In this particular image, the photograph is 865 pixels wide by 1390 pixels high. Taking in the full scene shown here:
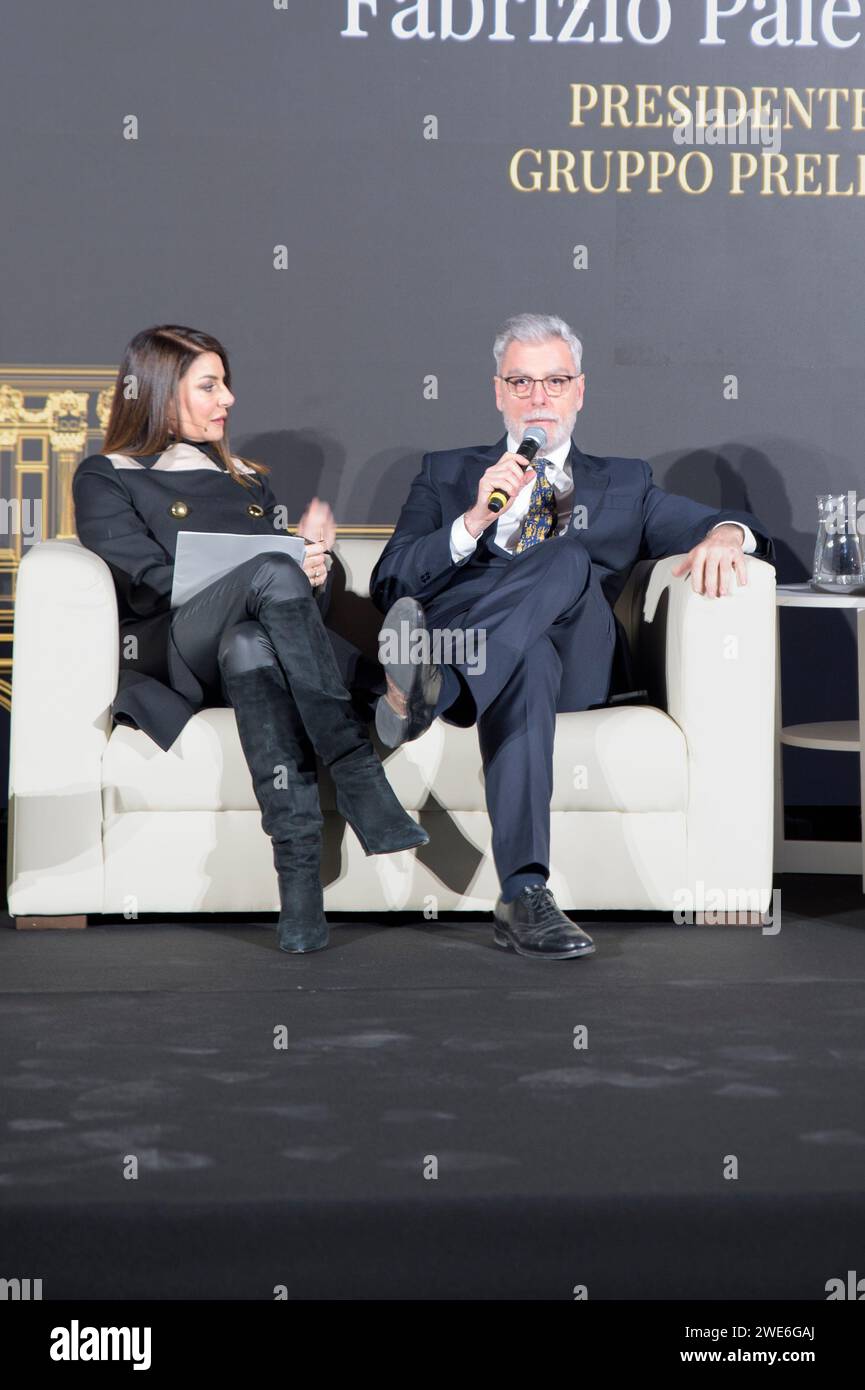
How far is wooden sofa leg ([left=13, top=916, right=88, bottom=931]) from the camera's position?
9.43ft

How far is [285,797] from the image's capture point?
2.66 metres

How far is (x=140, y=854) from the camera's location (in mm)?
2854

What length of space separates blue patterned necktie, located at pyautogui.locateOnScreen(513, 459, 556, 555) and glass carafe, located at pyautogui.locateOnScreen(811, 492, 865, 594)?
0.62 meters

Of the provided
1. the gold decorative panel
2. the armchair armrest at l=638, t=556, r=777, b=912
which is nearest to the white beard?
the armchair armrest at l=638, t=556, r=777, b=912

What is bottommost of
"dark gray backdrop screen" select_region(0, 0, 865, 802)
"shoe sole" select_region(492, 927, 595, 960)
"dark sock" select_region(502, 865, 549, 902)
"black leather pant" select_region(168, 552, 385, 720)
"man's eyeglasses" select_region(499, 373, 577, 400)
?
"shoe sole" select_region(492, 927, 595, 960)

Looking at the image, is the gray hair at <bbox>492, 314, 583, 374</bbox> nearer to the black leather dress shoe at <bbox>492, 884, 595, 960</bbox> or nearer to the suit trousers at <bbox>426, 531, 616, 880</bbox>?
the suit trousers at <bbox>426, 531, 616, 880</bbox>

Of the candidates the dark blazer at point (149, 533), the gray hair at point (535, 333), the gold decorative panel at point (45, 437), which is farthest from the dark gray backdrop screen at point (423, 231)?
the dark blazer at point (149, 533)

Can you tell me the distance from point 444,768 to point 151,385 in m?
0.97

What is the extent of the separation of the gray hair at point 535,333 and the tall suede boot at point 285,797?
97cm

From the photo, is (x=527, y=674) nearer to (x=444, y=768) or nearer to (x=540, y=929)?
(x=444, y=768)

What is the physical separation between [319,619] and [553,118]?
6.12 feet

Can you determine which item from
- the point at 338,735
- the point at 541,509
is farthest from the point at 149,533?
the point at 541,509

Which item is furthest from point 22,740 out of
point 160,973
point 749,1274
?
point 749,1274
